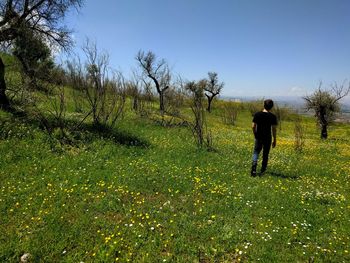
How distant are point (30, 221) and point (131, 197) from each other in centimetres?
260

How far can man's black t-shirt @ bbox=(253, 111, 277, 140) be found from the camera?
34.2 ft

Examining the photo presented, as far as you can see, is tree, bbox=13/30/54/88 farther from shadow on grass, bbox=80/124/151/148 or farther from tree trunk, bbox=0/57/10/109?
shadow on grass, bbox=80/124/151/148

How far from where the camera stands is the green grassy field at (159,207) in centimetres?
583

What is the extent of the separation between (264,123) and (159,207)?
16.8 feet

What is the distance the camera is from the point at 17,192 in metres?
8.18

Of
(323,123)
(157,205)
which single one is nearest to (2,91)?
(157,205)

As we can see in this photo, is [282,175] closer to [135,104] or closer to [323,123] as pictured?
[135,104]

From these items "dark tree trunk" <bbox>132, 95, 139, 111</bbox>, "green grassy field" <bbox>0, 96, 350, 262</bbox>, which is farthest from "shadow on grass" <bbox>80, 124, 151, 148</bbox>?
"dark tree trunk" <bbox>132, 95, 139, 111</bbox>

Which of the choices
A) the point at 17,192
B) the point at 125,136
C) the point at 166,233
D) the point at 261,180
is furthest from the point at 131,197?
the point at 125,136

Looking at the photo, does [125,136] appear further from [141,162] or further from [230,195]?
[230,195]

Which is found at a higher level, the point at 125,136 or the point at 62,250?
the point at 125,136

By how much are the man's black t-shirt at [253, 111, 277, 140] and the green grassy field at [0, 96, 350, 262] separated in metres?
1.52

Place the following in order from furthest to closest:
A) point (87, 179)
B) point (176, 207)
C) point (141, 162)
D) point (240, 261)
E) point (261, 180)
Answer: point (141, 162)
point (261, 180)
point (87, 179)
point (176, 207)
point (240, 261)

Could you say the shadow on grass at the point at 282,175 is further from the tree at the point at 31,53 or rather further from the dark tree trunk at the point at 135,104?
the dark tree trunk at the point at 135,104
